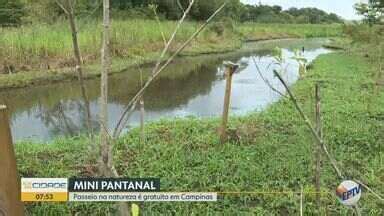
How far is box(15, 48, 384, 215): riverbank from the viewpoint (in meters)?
3.81

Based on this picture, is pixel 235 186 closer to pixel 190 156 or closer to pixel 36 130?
pixel 190 156

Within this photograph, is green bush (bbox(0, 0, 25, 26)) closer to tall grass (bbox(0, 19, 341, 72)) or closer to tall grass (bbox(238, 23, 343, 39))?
A: tall grass (bbox(0, 19, 341, 72))

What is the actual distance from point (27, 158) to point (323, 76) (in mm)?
8401

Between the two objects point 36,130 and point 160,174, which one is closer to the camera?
point 160,174

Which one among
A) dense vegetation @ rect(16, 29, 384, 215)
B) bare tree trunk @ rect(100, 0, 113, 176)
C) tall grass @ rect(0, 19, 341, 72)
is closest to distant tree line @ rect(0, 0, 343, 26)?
bare tree trunk @ rect(100, 0, 113, 176)

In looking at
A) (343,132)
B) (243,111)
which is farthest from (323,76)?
(343,132)

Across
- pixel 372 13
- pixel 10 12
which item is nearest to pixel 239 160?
pixel 372 13

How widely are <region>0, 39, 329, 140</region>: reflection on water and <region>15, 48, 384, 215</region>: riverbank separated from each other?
42.8 inches

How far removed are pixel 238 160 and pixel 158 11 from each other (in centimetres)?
1696

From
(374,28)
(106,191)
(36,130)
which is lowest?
(36,130)

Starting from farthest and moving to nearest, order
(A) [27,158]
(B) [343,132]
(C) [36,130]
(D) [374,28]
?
(D) [374,28] → (C) [36,130] → (B) [343,132] → (A) [27,158]

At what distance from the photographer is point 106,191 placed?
7.86 ft
